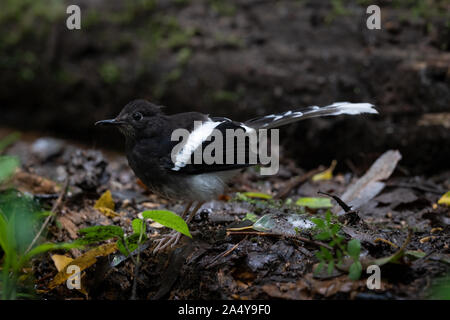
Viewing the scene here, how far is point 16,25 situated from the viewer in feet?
23.9

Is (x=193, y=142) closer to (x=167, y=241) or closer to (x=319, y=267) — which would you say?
(x=167, y=241)

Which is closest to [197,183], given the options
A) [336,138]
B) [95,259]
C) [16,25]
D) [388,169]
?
[95,259]

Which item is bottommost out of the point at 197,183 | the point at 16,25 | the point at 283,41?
the point at 197,183

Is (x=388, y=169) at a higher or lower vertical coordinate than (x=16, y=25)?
lower

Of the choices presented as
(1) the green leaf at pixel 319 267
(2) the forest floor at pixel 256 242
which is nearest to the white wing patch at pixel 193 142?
(2) the forest floor at pixel 256 242

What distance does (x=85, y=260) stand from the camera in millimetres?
2930

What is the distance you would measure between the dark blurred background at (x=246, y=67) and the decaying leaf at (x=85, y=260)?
126 inches

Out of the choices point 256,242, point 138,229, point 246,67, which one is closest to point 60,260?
point 138,229

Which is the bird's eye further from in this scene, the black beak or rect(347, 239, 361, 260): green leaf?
rect(347, 239, 361, 260): green leaf

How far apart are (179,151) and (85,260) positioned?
116cm

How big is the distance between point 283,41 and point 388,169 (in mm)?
2424

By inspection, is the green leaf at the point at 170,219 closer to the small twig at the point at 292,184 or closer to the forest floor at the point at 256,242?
the forest floor at the point at 256,242

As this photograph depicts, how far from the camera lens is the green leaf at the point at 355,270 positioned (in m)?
2.36

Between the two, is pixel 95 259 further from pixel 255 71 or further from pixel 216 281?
pixel 255 71
